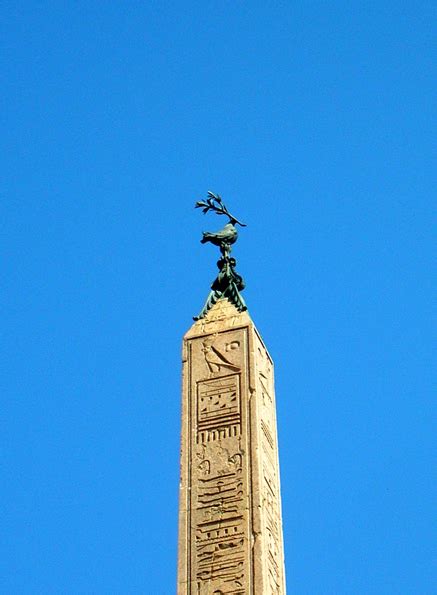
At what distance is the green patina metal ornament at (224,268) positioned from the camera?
13773mm

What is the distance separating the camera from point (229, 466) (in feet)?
39.9

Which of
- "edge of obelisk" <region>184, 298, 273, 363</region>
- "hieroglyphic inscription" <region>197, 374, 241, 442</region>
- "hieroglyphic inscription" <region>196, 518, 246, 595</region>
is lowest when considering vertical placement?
"hieroglyphic inscription" <region>196, 518, 246, 595</region>

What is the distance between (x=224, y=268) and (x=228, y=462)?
7.97 feet

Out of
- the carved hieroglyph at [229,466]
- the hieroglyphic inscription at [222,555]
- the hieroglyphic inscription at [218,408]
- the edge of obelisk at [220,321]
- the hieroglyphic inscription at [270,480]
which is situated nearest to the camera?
the hieroglyphic inscription at [222,555]

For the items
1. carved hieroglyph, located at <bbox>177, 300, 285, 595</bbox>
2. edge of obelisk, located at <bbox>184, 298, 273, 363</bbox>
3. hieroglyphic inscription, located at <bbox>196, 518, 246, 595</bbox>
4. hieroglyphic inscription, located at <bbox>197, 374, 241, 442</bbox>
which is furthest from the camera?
edge of obelisk, located at <bbox>184, 298, 273, 363</bbox>

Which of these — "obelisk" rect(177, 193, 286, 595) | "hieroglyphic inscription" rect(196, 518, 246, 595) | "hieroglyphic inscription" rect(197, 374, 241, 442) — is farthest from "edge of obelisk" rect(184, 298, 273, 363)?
"hieroglyphic inscription" rect(196, 518, 246, 595)

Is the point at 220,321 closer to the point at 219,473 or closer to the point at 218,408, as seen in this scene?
the point at 218,408

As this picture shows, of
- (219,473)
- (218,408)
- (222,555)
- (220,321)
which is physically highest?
(220,321)

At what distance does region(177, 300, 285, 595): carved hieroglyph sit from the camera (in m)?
11.6

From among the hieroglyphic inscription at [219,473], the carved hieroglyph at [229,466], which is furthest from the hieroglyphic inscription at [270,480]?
the hieroglyphic inscription at [219,473]

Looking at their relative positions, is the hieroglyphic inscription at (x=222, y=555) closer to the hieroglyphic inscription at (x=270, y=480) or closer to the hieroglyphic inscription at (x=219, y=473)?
the hieroglyphic inscription at (x=219, y=473)

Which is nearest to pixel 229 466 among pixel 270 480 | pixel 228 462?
pixel 228 462

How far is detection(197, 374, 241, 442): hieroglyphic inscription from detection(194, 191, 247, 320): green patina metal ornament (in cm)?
87

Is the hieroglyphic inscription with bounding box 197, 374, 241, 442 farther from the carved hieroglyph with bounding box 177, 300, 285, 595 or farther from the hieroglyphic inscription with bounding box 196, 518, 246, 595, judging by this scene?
the hieroglyphic inscription with bounding box 196, 518, 246, 595
